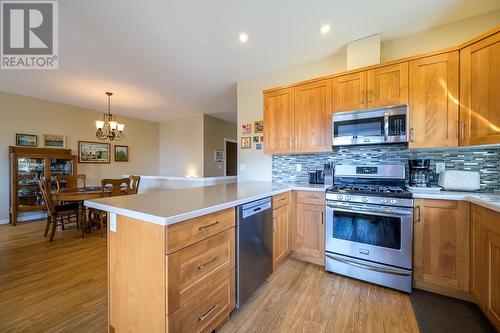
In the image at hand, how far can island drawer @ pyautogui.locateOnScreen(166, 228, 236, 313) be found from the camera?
1.09m

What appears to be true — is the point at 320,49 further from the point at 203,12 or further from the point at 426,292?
the point at 426,292

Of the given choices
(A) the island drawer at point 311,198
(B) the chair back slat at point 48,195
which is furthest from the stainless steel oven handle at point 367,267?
(B) the chair back slat at point 48,195

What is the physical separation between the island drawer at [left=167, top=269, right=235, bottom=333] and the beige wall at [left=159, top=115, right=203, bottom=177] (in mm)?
4760

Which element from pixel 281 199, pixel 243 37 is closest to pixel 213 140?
pixel 243 37

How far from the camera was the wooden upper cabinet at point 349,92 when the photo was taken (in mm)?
2281

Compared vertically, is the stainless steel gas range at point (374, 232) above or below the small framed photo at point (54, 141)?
below

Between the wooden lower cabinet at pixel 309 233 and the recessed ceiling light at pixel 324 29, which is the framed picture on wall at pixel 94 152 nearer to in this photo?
the wooden lower cabinet at pixel 309 233

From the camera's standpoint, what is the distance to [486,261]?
149 cm

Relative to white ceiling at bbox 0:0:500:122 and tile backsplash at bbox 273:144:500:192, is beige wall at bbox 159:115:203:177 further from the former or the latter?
tile backsplash at bbox 273:144:500:192

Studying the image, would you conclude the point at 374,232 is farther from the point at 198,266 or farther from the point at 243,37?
the point at 243,37

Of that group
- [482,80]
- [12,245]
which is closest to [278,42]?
[482,80]

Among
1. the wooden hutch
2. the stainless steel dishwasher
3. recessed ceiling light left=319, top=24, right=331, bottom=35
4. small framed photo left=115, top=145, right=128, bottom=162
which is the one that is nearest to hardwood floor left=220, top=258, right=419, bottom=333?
the stainless steel dishwasher

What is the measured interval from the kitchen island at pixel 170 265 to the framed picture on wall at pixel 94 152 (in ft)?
16.1
